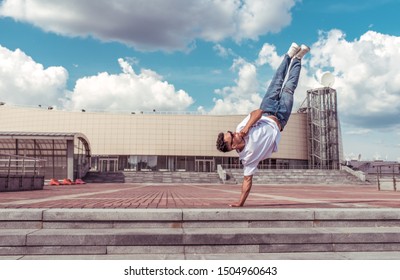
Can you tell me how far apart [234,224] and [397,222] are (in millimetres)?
2155

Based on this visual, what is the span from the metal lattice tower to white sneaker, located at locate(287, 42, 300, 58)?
5640cm

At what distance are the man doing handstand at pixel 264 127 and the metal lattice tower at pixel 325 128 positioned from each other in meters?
56.5

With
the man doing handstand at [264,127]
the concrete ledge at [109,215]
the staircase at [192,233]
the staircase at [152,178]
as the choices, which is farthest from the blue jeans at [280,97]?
the staircase at [152,178]

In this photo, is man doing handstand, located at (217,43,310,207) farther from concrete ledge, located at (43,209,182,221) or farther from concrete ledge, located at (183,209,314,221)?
concrete ledge, located at (43,209,182,221)

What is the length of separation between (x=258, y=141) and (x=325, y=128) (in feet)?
190

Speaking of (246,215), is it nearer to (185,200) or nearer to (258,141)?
(258,141)

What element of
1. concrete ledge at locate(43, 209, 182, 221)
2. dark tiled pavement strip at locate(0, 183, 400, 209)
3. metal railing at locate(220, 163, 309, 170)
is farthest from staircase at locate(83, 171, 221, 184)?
concrete ledge at locate(43, 209, 182, 221)

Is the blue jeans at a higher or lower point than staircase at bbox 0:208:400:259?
higher

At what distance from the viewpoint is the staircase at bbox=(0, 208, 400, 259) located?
12.5 ft

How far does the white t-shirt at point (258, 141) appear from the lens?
16.2 ft

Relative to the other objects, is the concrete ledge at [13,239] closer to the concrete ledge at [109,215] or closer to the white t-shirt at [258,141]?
the concrete ledge at [109,215]

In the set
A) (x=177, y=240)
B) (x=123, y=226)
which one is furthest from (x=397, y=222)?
(x=123, y=226)

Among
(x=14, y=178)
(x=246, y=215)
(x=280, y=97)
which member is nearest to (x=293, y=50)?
(x=280, y=97)

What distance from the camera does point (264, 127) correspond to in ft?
16.4
